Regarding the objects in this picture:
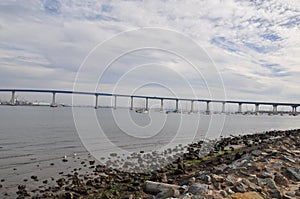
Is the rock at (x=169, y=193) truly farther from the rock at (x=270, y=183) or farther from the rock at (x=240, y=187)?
the rock at (x=270, y=183)

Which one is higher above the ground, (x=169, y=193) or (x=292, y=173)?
(x=292, y=173)

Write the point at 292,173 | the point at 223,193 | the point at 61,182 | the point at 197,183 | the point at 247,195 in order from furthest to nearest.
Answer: the point at 61,182 < the point at 292,173 < the point at 197,183 < the point at 223,193 < the point at 247,195

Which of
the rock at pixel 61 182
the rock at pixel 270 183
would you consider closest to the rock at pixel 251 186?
the rock at pixel 270 183

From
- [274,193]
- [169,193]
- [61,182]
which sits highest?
[274,193]

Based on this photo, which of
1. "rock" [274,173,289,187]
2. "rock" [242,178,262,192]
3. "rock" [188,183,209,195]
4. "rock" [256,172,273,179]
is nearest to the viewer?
"rock" [188,183,209,195]

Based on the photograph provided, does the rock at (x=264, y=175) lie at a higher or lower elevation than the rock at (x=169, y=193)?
higher

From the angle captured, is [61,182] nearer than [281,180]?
No

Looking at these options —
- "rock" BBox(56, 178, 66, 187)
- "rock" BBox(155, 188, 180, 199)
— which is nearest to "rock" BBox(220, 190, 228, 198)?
"rock" BBox(155, 188, 180, 199)

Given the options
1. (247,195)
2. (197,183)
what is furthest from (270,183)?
(197,183)

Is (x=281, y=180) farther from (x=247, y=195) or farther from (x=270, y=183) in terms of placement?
(x=247, y=195)

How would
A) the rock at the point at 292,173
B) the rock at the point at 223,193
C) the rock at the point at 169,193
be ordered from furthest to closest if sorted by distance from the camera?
the rock at the point at 292,173 < the rock at the point at 169,193 < the rock at the point at 223,193

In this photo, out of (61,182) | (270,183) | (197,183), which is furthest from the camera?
(61,182)

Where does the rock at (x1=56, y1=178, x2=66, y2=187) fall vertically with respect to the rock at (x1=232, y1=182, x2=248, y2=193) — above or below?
below

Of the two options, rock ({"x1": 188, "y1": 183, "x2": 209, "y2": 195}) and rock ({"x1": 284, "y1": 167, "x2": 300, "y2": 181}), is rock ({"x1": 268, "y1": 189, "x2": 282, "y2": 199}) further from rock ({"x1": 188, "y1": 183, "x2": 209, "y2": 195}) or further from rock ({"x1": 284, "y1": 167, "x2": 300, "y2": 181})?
rock ({"x1": 284, "y1": 167, "x2": 300, "y2": 181})
